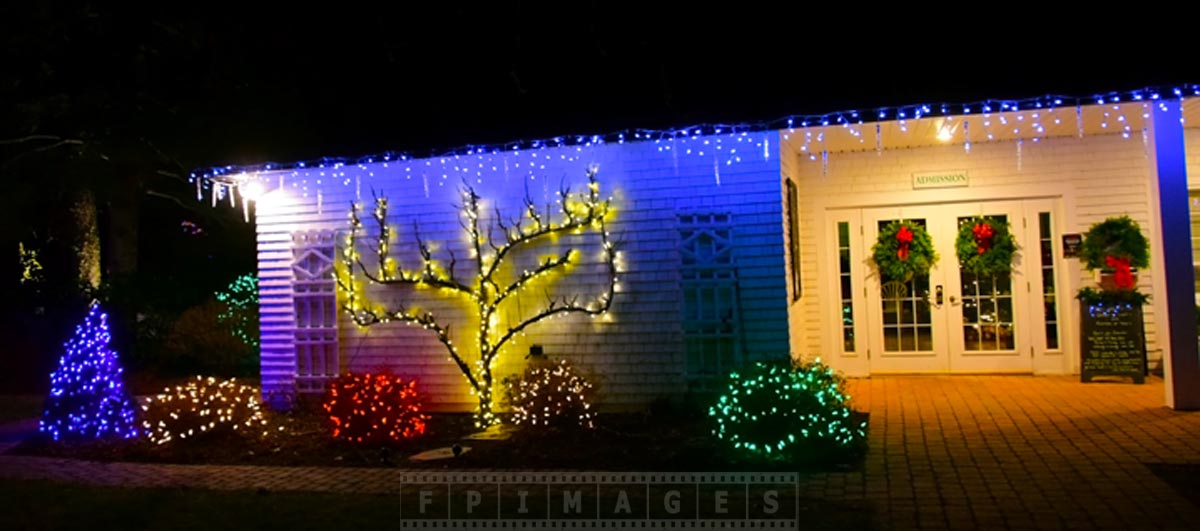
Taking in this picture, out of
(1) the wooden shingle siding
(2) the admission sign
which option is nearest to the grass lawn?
(1) the wooden shingle siding

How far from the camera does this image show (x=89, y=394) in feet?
34.3

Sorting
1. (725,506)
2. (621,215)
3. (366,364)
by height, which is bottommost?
(725,506)

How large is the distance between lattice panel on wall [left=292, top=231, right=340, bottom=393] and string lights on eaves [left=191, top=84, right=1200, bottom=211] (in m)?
0.58

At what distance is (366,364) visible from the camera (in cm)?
1134

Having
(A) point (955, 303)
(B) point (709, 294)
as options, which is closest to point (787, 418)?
(B) point (709, 294)

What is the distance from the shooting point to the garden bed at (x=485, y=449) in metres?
8.01

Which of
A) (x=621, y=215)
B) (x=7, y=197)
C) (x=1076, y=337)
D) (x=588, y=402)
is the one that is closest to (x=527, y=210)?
(x=621, y=215)

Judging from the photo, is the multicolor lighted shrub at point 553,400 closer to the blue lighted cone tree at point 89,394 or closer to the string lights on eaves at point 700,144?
the string lights on eaves at point 700,144

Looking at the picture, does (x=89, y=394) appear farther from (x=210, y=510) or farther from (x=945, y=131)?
(x=945, y=131)

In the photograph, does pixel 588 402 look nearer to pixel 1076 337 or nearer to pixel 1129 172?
pixel 1076 337

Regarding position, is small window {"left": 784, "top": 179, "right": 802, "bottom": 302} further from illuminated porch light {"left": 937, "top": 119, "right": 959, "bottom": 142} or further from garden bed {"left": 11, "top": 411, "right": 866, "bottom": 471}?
garden bed {"left": 11, "top": 411, "right": 866, "bottom": 471}

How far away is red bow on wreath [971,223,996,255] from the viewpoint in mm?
11625

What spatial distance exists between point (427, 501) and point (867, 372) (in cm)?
681
